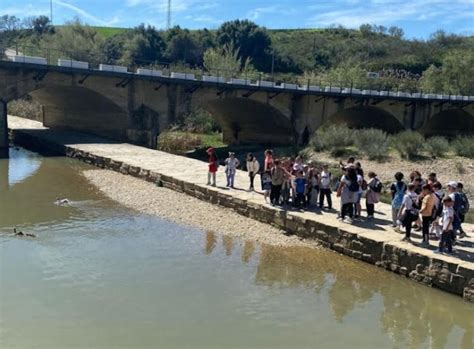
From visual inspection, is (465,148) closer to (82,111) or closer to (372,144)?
(372,144)

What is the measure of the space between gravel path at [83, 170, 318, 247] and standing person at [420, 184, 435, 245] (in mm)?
2697

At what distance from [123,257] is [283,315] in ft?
13.4

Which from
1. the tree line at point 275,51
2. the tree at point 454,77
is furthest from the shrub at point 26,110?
the tree at point 454,77

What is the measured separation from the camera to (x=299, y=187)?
14.2 meters

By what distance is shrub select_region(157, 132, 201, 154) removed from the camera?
35688 mm

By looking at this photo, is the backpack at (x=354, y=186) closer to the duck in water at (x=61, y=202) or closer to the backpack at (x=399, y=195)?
the backpack at (x=399, y=195)

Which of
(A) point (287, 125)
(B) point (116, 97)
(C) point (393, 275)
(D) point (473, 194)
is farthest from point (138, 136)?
(C) point (393, 275)

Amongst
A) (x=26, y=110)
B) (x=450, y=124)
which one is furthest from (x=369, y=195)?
(x=450, y=124)

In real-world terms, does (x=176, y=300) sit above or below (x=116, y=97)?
below

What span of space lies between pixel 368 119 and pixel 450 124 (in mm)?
12987

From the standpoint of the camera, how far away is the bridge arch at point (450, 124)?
187 ft

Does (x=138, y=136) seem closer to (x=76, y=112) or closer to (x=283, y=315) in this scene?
(x=76, y=112)

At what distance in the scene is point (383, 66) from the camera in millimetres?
105188

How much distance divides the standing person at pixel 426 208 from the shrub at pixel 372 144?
733 inches
